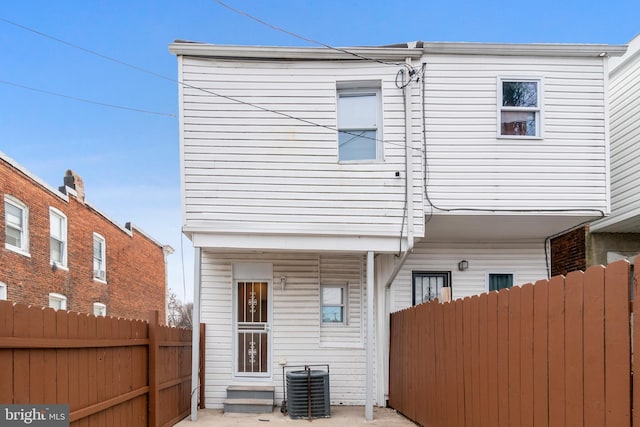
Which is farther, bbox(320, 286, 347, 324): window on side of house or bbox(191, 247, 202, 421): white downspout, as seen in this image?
bbox(320, 286, 347, 324): window on side of house

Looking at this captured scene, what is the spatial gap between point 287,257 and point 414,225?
8.22 ft

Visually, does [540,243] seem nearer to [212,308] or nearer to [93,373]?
[212,308]

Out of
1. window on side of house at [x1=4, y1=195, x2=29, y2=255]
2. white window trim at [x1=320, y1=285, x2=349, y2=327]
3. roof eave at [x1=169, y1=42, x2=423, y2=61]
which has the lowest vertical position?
white window trim at [x1=320, y1=285, x2=349, y2=327]

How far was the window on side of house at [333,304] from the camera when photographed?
891 centimetres

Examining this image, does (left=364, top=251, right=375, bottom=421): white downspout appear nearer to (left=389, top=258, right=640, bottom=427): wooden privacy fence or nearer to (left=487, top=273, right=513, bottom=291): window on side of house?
(left=389, top=258, right=640, bottom=427): wooden privacy fence

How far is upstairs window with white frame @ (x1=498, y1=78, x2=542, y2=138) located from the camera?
789 centimetres

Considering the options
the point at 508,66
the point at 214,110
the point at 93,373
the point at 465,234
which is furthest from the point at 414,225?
the point at 93,373

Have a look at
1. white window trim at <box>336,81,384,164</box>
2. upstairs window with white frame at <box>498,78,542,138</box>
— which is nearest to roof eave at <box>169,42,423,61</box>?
white window trim at <box>336,81,384,164</box>

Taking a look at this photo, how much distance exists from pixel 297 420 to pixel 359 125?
15.5ft

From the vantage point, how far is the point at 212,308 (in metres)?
8.75

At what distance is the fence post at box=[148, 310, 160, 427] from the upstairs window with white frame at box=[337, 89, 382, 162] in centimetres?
389

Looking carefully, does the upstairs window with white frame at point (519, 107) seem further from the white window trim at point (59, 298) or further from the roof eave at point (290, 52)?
the white window trim at point (59, 298)

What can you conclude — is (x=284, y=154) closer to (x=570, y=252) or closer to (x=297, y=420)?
(x=297, y=420)

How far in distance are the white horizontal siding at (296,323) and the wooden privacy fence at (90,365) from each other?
1.80 meters
